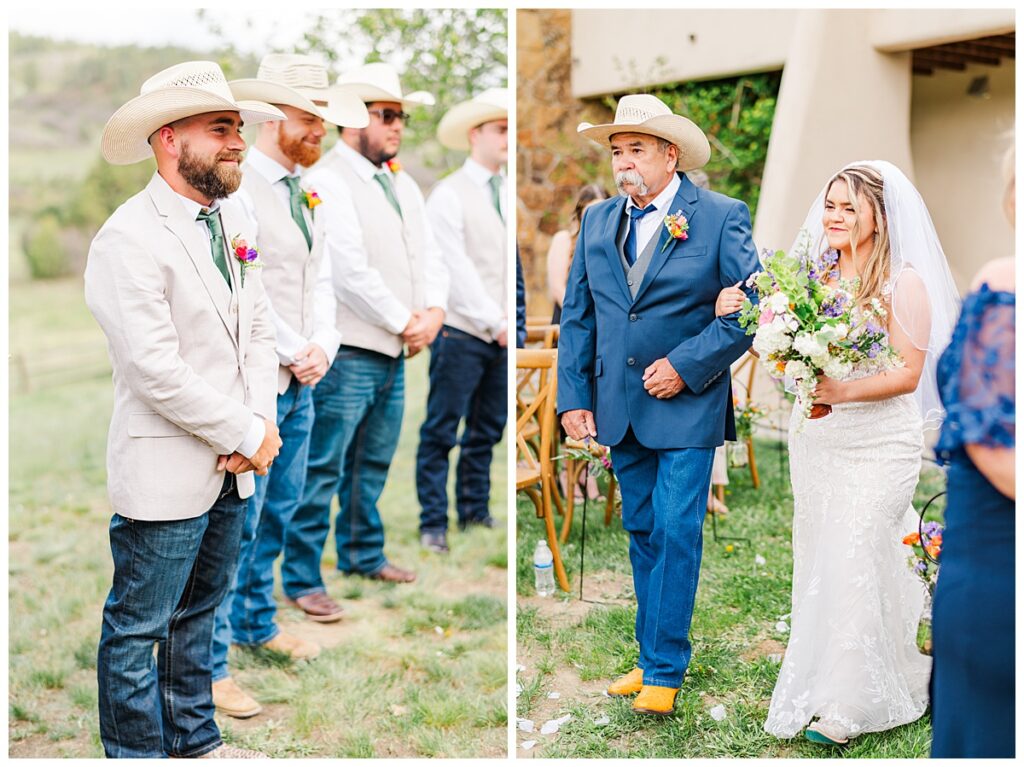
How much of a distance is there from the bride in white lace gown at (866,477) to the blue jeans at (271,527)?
200 cm

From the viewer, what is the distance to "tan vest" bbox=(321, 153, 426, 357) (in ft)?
16.7

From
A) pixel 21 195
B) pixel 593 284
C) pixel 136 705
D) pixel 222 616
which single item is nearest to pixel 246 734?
pixel 222 616

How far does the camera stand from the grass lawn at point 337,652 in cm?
385

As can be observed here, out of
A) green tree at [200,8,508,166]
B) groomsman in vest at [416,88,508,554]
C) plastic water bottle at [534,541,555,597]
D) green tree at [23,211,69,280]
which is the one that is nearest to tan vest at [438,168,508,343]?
groomsman in vest at [416,88,508,554]

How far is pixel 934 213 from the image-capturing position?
8648 millimetres

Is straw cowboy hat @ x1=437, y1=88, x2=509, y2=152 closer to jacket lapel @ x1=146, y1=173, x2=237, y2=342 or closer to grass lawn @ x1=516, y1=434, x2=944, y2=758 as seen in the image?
A: grass lawn @ x1=516, y1=434, x2=944, y2=758

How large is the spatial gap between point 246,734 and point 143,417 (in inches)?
53.5

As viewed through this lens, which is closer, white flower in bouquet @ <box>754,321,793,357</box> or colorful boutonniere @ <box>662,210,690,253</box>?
white flower in bouquet @ <box>754,321,793,357</box>

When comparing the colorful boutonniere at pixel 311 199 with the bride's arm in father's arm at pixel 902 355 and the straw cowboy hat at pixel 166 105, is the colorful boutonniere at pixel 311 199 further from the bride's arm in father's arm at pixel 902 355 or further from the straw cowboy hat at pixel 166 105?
the bride's arm in father's arm at pixel 902 355

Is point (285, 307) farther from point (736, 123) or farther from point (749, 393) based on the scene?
point (736, 123)

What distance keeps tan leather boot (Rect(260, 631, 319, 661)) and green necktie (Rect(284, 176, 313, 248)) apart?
5.52 feet

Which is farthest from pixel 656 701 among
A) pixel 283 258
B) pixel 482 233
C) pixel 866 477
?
pixel 482 233

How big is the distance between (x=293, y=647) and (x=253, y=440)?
5.28 ft

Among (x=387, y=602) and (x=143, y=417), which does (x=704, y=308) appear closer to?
(x=143, y=417)
